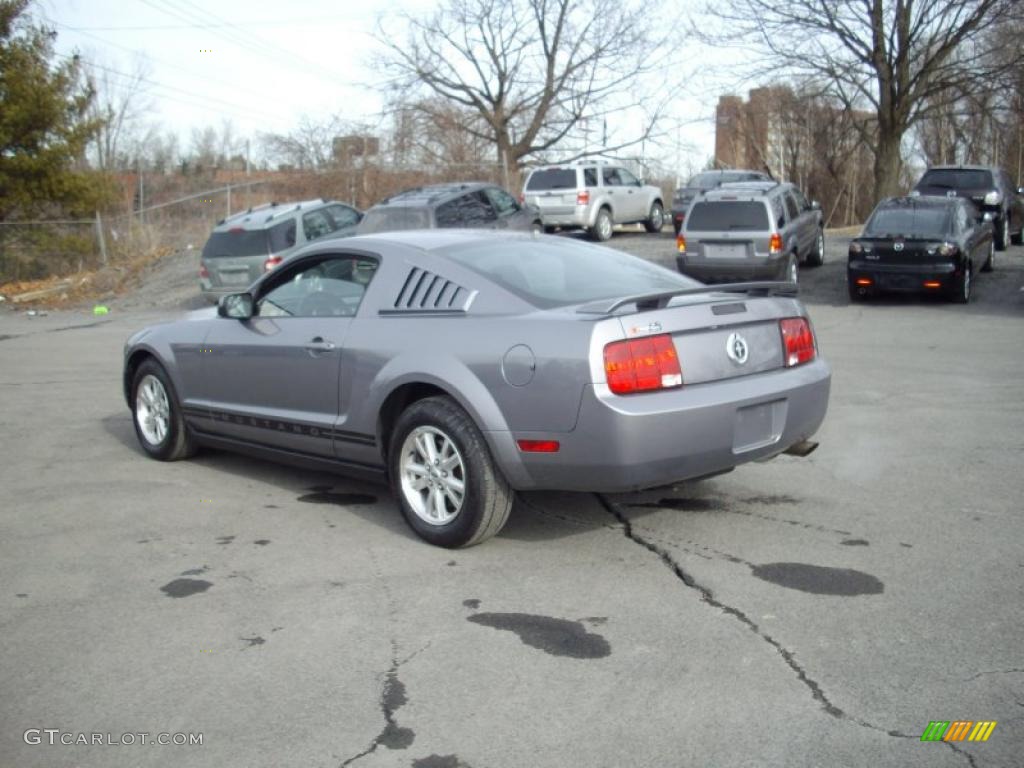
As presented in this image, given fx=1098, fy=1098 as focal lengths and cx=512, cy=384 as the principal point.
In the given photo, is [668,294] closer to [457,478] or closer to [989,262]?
[457,478]

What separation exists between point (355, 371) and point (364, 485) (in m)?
1.24

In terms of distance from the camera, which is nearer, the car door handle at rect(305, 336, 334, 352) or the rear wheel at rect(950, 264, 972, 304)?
the car door handle at rect(305, 336, 334, 352)

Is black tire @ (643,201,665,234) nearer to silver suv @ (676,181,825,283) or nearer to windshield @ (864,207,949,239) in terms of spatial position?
silver suv @ (676,181,825,283)

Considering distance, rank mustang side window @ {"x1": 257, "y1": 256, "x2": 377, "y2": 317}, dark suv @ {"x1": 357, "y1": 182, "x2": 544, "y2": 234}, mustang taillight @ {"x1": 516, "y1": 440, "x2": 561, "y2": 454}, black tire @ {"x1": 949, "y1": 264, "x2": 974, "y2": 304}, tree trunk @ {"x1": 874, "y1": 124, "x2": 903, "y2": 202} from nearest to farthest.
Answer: mustang taillight @ {"x1": 516, "y1": 440, "x2": 561, "y2": 454}, mustang side window @ {"x1": 257, "y1": 256, "x2": 377, "y2": 317}, black tire @ {"x1": 949, "y1": 264, "x2": 974, "y2": 304}, dark suv @ {"x1": 357, "y1": 182, "x2": 544, "y2": 234}, tree trunk @ {"x1": 874, "y1": 124, "x2": 903, "y2": 202}

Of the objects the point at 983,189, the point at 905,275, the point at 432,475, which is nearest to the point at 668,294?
the point at 432,475

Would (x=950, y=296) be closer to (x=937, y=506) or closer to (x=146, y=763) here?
(x=937, y=506)

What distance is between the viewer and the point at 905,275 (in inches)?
651

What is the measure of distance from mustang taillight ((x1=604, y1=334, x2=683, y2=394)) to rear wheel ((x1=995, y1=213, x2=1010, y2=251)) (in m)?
20.4

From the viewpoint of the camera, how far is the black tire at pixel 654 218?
28.8 metres

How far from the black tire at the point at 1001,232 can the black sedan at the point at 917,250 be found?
234 inches

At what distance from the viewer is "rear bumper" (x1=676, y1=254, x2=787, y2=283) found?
17.7 meters

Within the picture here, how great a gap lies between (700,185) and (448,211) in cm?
1128

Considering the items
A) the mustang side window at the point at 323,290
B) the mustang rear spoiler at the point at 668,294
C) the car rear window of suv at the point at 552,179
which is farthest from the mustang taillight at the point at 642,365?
the car rear window of suv at the point at 552,179

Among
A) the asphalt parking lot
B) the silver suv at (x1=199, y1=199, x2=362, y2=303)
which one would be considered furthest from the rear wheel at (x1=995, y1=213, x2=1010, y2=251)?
the asphalt parking lot
